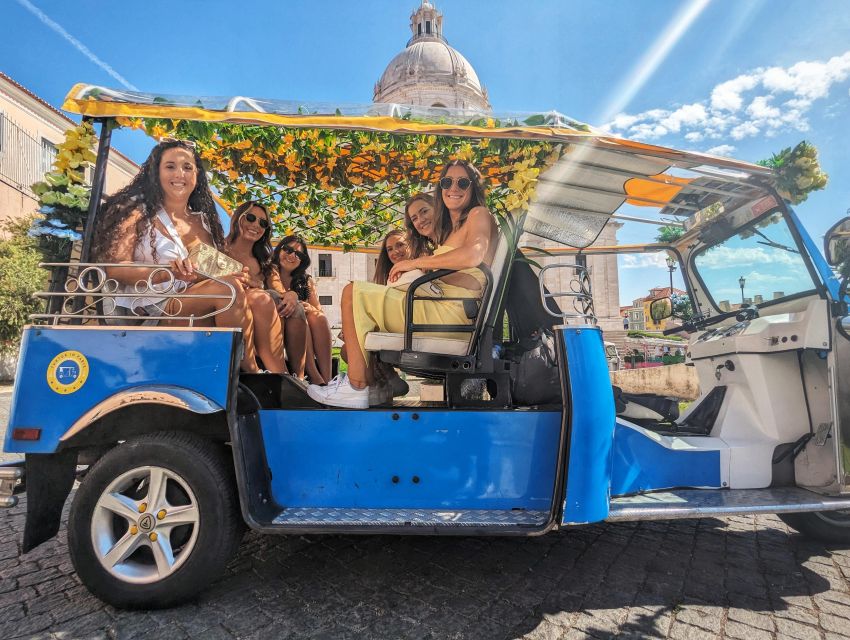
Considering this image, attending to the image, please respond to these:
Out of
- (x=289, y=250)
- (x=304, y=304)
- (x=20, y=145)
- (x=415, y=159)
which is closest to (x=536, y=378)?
(x=415, y=159)

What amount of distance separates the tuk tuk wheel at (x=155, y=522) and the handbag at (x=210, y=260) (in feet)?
3.54

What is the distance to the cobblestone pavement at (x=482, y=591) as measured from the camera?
242 cm

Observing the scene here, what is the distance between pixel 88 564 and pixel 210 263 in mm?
1764

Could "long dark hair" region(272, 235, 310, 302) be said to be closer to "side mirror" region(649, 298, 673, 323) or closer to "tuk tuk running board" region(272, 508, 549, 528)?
"tuk tuk running board" region(272, 508, 549, 528)

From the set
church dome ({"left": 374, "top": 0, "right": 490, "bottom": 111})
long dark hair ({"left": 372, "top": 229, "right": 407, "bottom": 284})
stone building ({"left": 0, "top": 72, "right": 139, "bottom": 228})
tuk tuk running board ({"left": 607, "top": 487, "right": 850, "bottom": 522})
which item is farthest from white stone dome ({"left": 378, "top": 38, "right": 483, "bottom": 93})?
tuk tuk running board ({"left": 607, "top": 487, "right": 850, "bottom": 522})

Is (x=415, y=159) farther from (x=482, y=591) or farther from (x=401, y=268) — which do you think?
(x=482, y=591)

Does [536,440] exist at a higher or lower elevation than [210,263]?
lower

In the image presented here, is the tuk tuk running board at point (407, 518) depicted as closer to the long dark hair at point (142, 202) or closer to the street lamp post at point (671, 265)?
the long dark hair at point (142, 202)

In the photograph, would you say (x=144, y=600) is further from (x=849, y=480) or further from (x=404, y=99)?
(x=404, y=99)

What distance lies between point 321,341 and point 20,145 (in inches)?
996

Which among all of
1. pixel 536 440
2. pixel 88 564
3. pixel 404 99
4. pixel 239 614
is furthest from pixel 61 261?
pixel 404 99

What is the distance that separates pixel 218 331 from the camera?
8.88ft

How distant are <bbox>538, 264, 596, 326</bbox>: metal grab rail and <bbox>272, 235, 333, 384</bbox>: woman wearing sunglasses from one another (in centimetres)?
196

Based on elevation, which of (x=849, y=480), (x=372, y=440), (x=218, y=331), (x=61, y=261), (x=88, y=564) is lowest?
(x=88, y=564)
